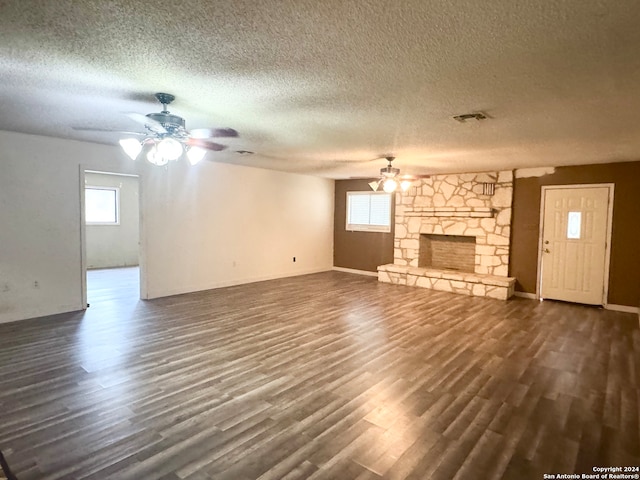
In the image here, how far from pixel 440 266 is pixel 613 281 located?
3044mm

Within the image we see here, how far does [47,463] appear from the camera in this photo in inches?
82.7

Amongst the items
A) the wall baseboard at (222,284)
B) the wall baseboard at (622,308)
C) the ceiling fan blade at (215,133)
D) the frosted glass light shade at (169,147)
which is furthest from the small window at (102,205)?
the wall baseboard at (622,308)

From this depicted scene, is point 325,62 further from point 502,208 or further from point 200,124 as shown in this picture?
point 502,208

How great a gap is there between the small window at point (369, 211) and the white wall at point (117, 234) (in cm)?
579

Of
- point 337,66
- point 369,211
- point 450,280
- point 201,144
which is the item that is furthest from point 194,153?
point 369,211

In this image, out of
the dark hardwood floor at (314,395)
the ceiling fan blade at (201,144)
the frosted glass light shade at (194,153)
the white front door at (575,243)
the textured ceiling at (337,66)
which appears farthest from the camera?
the white front door at (575,243)

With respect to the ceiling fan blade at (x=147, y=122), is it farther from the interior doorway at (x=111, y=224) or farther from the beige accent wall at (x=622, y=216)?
the beige accent wall at (x=622, y=216)

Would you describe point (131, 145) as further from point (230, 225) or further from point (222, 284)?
point (222, 284)

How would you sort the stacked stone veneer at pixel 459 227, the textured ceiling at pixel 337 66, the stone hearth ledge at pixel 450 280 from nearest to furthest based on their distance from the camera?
1. the textured ceiling at pixel 337 66
2. the stone hearth ledge at pixel 450 280
3. the stacked stone veneer at pixel 459 227

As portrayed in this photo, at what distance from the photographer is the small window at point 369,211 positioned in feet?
28.8

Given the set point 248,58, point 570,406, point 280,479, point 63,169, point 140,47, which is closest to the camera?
point 280,479

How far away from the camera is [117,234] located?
9461mm

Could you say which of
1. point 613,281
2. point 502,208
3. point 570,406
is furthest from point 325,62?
point 613,281

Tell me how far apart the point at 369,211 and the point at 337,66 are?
6.82 m
